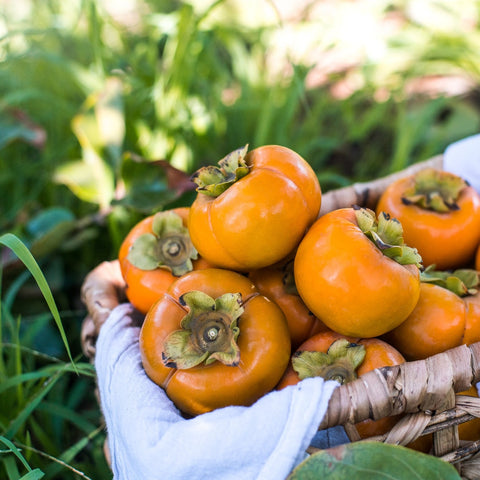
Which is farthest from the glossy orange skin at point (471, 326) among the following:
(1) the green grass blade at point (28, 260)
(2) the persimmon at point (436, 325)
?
(1) the green grass blade at point (28, 260)

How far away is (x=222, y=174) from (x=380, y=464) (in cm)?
61

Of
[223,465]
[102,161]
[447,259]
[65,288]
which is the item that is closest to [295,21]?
[102,161]

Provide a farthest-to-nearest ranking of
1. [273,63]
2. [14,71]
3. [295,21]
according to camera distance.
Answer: [295,21] → [273,63] → [14,71]

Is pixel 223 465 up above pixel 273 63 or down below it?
above

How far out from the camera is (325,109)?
8.72 feet

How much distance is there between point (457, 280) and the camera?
1.18 m

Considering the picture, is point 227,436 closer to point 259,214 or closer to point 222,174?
point 259,214

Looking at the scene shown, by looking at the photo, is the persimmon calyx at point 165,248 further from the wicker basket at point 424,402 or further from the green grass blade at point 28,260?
the wicker basket at point 424,402

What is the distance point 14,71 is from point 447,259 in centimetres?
220

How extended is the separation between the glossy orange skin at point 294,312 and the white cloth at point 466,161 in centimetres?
73

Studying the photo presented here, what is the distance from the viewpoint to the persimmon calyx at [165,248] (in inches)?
48.7

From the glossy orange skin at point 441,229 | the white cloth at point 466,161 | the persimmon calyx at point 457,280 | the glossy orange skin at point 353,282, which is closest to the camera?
the glossy orange skin at point 353,282

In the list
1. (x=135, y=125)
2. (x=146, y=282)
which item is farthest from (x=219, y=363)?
(x=135, y=125)

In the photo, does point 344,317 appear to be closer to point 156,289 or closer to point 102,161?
point 156,289
